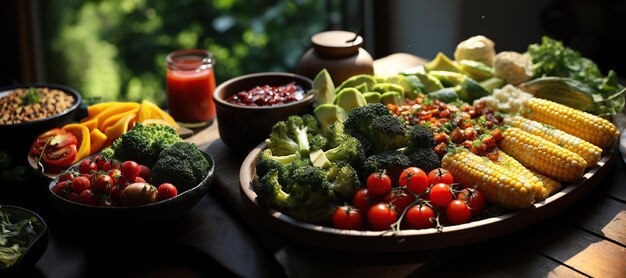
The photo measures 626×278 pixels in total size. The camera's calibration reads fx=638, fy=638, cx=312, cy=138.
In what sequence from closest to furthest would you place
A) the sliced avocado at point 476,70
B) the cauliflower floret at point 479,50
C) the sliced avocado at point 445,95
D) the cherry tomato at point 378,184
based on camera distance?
the cherry tomato at point 378,184 < the sliced avocado at point 445,95 < the sliced avocado at point 476,70 < the cauliflower floret at point 479,50

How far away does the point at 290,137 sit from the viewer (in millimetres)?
2412

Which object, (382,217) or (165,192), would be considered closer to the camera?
(382,217)

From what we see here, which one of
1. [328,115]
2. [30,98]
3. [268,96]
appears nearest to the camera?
[328,115]

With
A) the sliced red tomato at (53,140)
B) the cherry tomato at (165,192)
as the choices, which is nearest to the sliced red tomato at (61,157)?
the sliced red tomato at (53,140)

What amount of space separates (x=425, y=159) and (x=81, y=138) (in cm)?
139

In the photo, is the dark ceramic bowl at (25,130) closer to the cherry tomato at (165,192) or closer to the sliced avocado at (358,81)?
the cherry tomato at (165,192)

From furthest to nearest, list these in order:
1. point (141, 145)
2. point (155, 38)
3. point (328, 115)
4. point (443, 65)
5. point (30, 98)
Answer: point (155, 38)
point (443, 65)
point (30, 98)
point (328, 115)
point (141, 145)

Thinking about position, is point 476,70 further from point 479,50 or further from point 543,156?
point 543,156

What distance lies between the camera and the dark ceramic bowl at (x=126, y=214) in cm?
198

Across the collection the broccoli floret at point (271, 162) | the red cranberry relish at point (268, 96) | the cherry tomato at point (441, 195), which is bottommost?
the cherry tomato at point (441, 195)

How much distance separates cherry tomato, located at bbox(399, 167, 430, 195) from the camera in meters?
2.02

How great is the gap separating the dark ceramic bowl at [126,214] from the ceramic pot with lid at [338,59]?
3.55ft

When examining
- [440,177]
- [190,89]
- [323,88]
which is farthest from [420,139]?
[190,89]

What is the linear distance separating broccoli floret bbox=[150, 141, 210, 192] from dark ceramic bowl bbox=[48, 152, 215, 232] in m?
0.04
